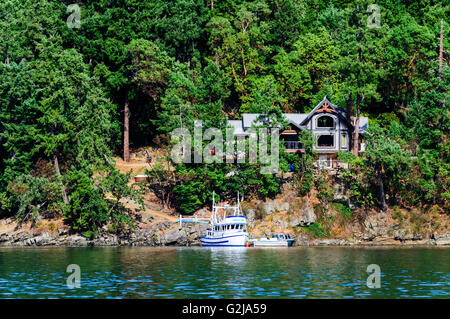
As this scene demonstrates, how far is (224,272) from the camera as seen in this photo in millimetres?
53906

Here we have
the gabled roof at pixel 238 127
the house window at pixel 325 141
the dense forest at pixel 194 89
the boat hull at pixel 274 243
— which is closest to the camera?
the boat hull at pixel 274 243

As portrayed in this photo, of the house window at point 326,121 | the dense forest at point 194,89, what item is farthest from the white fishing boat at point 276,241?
the house window at point 326,121

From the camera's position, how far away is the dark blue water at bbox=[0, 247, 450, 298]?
146ft

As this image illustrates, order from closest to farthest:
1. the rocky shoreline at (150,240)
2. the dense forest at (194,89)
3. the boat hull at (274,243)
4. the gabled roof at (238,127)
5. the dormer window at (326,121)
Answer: the boat hull at (274,243) → the rocky shoreline at (150,240) → the dense forest at (194,89) → the gabled roof at (238,127) → the dormer window at (326,121)

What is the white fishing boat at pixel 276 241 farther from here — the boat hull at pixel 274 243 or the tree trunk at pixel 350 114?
the tree trunk at pixel 350 114

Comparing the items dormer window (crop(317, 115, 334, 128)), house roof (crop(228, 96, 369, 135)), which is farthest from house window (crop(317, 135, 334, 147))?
house roof (crop(228, 96, 369, 135))

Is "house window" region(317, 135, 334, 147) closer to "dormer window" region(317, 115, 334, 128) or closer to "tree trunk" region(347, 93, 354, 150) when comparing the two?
"dormer window" region(317, 115, 334, 128)

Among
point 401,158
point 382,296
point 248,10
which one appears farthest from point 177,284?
point 248,10

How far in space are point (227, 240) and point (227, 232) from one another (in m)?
0.90

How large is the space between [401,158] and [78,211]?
1467 inches

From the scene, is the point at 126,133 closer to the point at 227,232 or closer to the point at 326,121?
the point at 326,121

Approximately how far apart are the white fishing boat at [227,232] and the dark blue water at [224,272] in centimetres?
375

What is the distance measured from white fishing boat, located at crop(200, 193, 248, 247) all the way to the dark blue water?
12.3 ft

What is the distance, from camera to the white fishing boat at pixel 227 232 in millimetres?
77062
